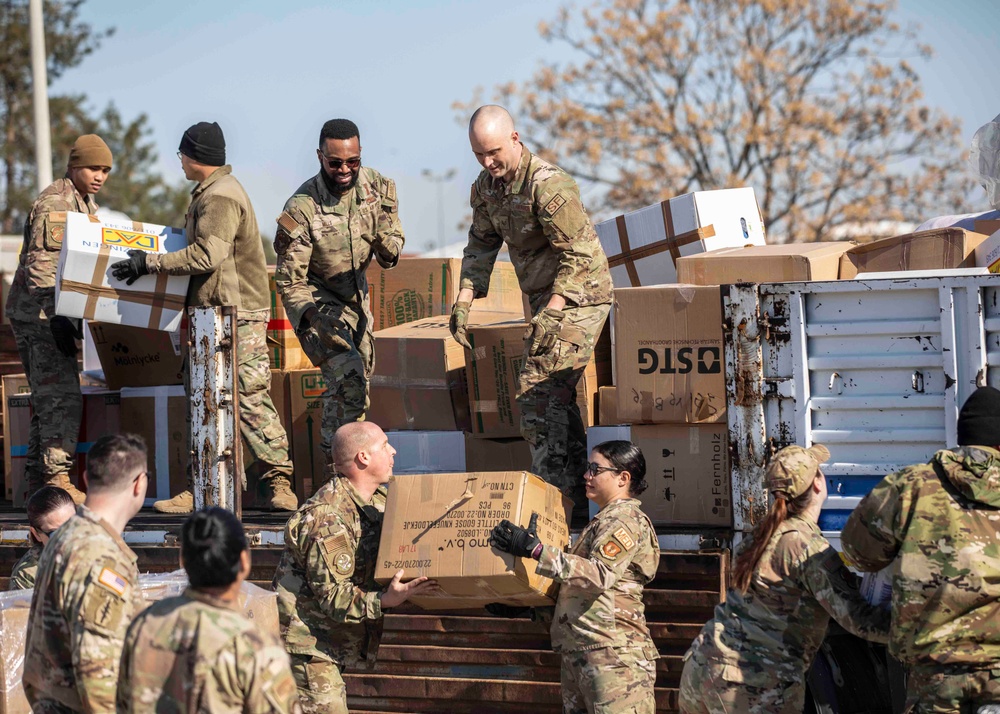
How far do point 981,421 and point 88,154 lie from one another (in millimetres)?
4879

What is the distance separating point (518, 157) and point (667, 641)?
2.08 m

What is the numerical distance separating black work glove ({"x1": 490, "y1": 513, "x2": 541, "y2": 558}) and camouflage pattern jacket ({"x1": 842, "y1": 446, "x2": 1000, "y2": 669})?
42.9 inches

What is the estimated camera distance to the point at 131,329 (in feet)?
21.2

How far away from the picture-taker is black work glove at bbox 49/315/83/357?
20.4ft

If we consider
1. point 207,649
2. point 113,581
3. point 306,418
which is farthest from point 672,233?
point 207,649

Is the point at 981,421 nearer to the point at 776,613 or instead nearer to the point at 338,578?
the point at 776,613

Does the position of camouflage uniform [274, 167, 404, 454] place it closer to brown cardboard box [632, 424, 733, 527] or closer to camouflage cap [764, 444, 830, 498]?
brown cardboard box [632, 424, 733, 527]

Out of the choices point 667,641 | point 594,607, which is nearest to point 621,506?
point 594,607

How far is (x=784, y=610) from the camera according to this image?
374cm

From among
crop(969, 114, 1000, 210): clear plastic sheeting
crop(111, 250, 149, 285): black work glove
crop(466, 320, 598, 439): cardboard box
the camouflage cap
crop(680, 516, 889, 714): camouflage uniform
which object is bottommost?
crop(680, 516, 889, 714): camouflage uniform

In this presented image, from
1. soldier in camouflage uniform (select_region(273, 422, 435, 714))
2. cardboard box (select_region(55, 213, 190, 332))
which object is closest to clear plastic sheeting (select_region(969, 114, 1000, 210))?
soldier in camouflage uniform (select_region(273, 422, 435, 714))

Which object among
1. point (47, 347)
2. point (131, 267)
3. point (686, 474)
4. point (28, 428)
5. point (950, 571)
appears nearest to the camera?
point (950, 571)

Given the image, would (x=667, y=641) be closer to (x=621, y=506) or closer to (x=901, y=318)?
(x=621, y=506)

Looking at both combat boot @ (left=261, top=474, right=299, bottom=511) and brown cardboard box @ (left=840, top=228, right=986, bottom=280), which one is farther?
combat boot @ (left=261, top=474, right=299, bottom=511)
